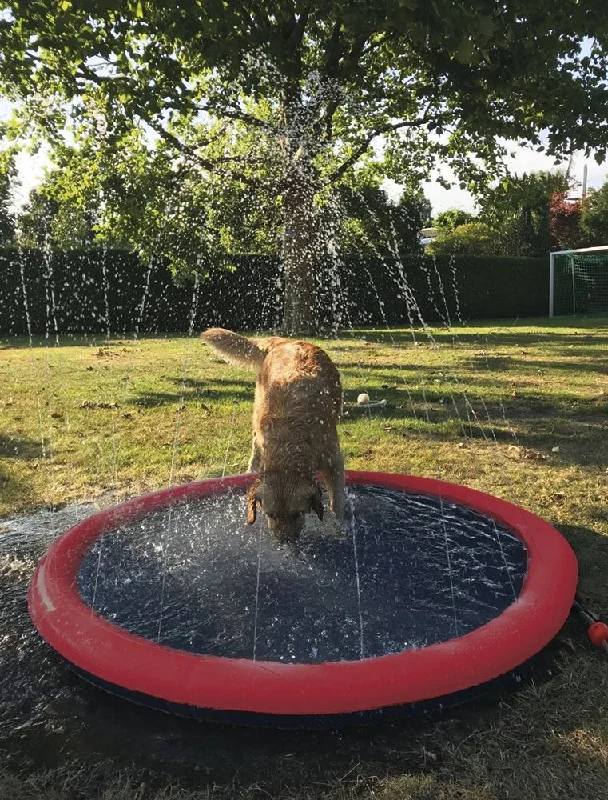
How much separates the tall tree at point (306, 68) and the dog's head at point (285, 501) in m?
3.77

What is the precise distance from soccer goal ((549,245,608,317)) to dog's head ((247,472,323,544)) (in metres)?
29.1

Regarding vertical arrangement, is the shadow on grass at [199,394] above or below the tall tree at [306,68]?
below

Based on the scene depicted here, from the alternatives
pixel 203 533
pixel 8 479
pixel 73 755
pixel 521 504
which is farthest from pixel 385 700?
pixel 8 479

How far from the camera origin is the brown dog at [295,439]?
3.85 meters

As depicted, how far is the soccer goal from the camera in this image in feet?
98.9

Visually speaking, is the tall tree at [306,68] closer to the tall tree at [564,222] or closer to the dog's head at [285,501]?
the dog's head at [285,501]

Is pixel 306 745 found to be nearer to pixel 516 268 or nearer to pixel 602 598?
pixel 602 598

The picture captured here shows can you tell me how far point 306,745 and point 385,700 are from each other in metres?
0.38

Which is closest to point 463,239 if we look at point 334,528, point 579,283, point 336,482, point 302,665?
point 579,283

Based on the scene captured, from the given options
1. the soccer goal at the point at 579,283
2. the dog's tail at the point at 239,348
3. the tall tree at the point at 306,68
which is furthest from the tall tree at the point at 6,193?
the soccer goal at the point at 579,283

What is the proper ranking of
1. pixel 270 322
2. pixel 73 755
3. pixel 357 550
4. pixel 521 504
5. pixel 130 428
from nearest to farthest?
pixel 73 755 < pixel 357 550 < pixel 521 504 < pixel 130 428 < pixel 270 322

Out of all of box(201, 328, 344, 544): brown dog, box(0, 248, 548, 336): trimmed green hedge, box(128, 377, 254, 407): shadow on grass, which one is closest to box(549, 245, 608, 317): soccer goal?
box(0, 248, 548, 336): trimmed green hedge

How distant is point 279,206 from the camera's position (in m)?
18.9

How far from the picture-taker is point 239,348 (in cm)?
604
